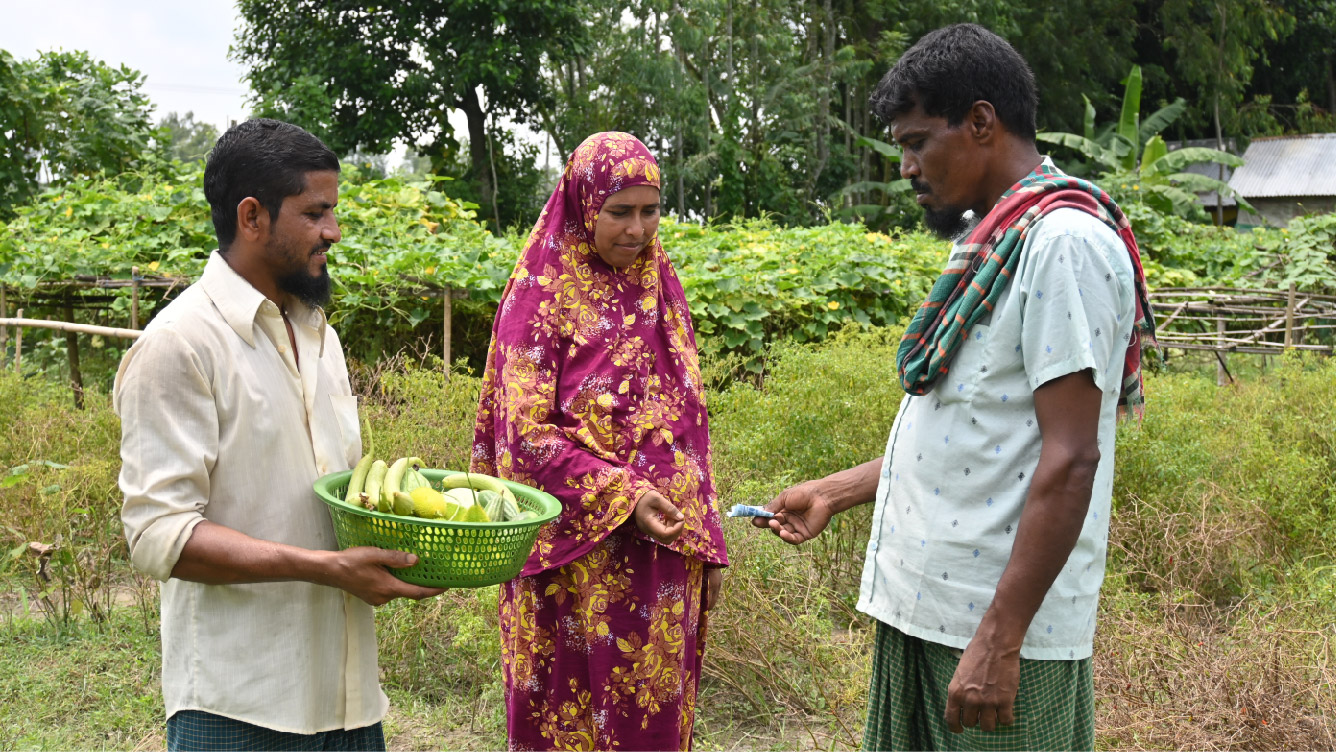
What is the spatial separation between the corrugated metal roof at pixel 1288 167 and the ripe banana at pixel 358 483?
2233 centimetres

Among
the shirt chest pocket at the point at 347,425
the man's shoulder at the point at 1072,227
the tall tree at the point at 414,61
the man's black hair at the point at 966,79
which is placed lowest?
the shirt chest pocket at the point at 347,425

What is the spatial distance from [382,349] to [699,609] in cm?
401

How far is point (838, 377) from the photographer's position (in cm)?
454

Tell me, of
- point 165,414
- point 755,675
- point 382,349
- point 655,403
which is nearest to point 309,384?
point 165,414

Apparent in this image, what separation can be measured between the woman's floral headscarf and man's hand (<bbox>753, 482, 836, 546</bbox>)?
0.37 meters

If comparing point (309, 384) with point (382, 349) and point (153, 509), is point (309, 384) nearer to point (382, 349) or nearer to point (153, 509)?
point (153, 509)

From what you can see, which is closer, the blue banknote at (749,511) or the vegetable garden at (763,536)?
the blue banknote at (749,511)

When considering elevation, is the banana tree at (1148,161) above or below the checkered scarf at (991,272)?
above

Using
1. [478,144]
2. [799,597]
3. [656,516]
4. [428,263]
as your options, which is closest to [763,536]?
[799,597]

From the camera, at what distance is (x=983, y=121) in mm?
1629

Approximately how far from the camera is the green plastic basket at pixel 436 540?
1.56 m

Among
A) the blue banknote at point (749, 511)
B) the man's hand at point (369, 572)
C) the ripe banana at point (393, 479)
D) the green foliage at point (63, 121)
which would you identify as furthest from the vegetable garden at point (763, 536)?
the green foliage at point (63, 121)

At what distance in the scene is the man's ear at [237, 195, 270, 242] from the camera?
1.65 metres

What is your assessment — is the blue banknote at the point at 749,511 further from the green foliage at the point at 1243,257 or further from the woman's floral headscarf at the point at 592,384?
the green foliage at the point at 1243,257
